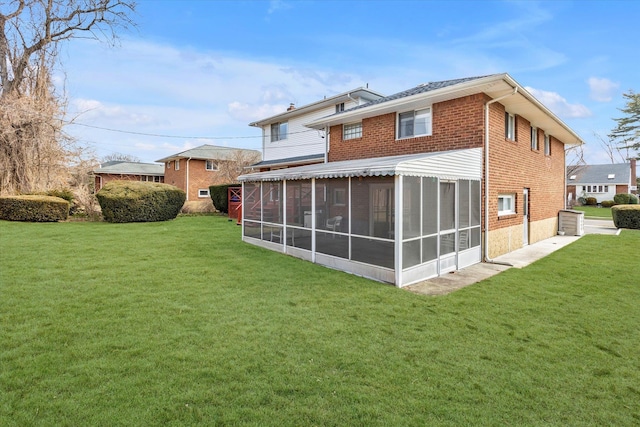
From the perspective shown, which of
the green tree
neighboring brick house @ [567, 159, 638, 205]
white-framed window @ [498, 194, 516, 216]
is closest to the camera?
white-framed window @ [498, 194, 516, 216]

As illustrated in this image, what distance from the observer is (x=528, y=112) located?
36.9ft

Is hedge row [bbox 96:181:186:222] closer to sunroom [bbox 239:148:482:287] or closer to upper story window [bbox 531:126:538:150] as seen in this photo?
sunroom [bbox 239:148:482:287]

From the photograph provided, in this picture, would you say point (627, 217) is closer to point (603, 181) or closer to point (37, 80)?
point (37, 80)

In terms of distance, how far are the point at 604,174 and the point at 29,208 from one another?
59.8 m

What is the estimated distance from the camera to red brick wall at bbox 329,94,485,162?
9.27 metres

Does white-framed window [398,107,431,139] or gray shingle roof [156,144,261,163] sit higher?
gray shingle roof [156,144,261,163]

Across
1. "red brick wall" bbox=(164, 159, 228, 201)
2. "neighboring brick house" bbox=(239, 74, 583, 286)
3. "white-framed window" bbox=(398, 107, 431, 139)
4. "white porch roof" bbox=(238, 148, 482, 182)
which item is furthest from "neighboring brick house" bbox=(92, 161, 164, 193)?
"white-framed window" bbox=(398, 107, 431, 139)

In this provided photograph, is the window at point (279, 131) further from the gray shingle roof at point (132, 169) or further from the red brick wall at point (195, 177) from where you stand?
the gray shingle roof at point (132, 169)

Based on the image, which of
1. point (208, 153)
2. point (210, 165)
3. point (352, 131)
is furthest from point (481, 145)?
point (208, 153)

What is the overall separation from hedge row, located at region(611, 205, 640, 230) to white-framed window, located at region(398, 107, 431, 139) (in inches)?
582

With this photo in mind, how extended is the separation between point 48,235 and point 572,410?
1542cm

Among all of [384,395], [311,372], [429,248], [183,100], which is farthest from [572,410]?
[183,100]

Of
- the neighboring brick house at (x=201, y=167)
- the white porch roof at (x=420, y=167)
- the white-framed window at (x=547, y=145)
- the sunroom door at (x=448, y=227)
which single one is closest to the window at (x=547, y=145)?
the white-framed window at (x=547, y=145)

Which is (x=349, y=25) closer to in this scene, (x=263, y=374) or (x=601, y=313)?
(x=601, y=313)
